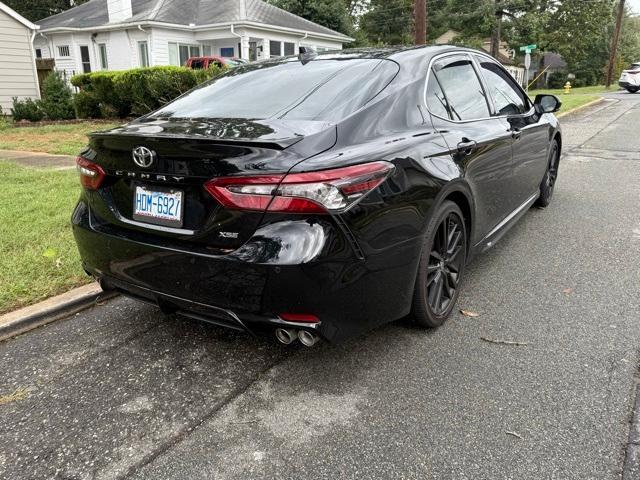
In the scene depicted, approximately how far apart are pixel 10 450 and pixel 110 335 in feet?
3.37

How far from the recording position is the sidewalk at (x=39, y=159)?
8320mm

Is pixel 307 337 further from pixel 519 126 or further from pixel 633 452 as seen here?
pixel 519 126

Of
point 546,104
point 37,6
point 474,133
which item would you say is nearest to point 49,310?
point 474,133

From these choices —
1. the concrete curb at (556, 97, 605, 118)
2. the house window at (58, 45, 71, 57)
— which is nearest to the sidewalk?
the concrete curb at (556, 97, 605, 118)

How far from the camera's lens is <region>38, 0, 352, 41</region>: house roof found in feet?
77.1

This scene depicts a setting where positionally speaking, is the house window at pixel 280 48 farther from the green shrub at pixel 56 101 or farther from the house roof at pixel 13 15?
the green shrub at pixel 56 101

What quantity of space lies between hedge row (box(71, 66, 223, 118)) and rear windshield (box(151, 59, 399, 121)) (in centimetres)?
1004

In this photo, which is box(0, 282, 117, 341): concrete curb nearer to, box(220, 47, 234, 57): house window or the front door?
box(220, 47, 234, 57): house window

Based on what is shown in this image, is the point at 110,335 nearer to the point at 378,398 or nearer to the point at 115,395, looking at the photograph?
the point at 115,395

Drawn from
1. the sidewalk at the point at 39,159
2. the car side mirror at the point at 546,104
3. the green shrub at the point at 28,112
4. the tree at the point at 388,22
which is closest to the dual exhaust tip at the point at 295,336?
the car side mirror at the point at 546,104

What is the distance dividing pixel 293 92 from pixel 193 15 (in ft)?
81.4

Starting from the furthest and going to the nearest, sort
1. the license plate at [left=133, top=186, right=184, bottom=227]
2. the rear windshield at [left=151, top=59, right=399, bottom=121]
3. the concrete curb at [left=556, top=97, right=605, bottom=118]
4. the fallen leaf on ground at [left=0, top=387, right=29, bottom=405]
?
the concrete curb at [left=556, top=97, right=605, bottom=118], the rear windshield at [left=151, top=59, right=399, bottom=121], the fallen leaf on ground at [left=0, top=387, right=29, bottom=405], the license plate at [left=133, top=186, right=184, bottom=227]

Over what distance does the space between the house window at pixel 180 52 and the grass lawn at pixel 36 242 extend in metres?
18.6

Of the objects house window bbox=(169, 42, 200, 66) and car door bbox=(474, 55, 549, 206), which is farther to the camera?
house window bbox=(169, 42, 200, 66)
